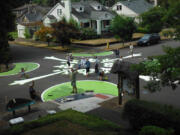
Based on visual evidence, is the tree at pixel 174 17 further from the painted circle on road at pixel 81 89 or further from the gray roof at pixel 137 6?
the gray roof at pixel 137 6

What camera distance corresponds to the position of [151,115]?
343 inches

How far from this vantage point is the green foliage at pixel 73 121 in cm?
947

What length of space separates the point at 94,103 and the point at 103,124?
415cm

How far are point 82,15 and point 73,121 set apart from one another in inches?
1568

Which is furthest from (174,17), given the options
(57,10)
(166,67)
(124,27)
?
(57,10)

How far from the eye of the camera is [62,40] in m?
34.9

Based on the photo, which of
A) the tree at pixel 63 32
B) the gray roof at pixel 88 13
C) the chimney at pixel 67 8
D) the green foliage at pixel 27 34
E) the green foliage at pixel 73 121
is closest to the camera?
the green foliage at pixel 73 121

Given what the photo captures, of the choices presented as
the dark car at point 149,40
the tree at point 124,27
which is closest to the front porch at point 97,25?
the tree at point 124,27

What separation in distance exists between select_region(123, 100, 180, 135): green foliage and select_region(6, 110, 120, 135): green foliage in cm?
94

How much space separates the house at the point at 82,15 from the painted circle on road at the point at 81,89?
1118 inches

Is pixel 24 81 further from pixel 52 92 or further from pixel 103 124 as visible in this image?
pixel 103 124

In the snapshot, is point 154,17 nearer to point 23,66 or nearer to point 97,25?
point 23,66

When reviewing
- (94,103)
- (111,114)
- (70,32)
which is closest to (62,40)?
(70,32)

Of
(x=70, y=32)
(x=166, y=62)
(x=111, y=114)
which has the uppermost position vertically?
(x=70, y=32)
